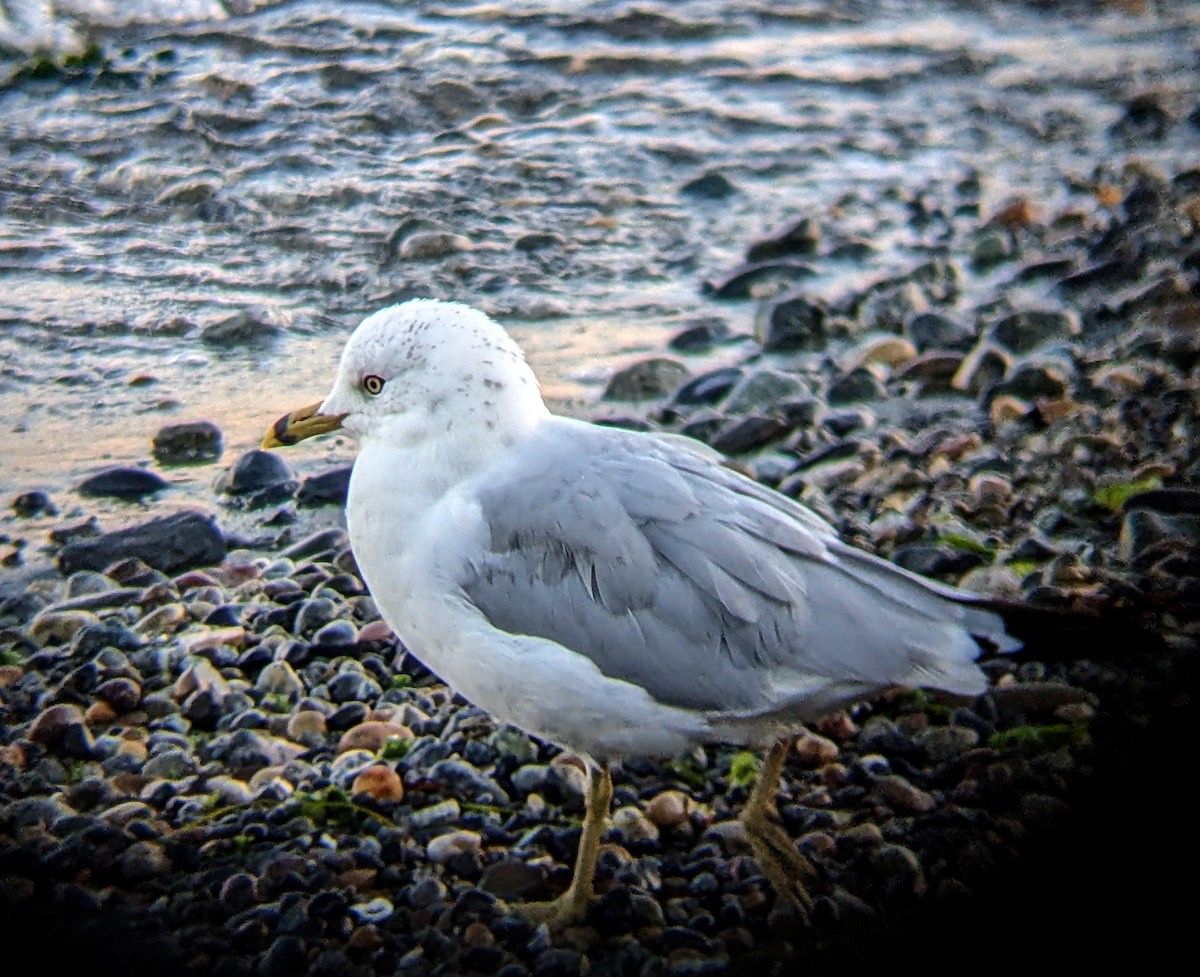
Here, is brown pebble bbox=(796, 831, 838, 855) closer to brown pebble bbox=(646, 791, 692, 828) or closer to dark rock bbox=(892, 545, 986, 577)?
brown pebble bbox=(646, 791, 692, 828)

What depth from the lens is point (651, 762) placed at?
14.2 ft

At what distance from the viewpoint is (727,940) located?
3.58m

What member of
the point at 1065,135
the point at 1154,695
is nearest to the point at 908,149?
the point at 1065,135

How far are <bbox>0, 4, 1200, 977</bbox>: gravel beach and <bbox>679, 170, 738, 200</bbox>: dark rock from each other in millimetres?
1255

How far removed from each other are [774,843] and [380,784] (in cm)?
105

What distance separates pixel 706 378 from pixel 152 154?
4076 millimetres

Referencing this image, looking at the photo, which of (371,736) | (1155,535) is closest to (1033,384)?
(1155,535)

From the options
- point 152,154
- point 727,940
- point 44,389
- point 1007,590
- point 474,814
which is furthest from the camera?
point 152,154

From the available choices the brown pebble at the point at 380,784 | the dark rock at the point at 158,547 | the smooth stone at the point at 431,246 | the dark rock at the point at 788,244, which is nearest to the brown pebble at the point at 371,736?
the brown pebble at the point at 380,784

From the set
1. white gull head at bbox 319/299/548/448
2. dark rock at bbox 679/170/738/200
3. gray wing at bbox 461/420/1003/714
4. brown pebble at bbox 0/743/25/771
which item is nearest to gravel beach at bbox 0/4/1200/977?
brown pebble at bbox 0/743/25/771

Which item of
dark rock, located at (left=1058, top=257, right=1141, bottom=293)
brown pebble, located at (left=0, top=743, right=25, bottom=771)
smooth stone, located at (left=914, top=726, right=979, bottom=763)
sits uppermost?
dark rock, located at (left=1058, top=257, right=1141, bottom=293)

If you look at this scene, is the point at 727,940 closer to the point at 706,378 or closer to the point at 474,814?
the point at 474,814

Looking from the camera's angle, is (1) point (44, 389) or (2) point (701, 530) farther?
(1) point (44, 389)

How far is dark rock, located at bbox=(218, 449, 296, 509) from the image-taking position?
5.73m
